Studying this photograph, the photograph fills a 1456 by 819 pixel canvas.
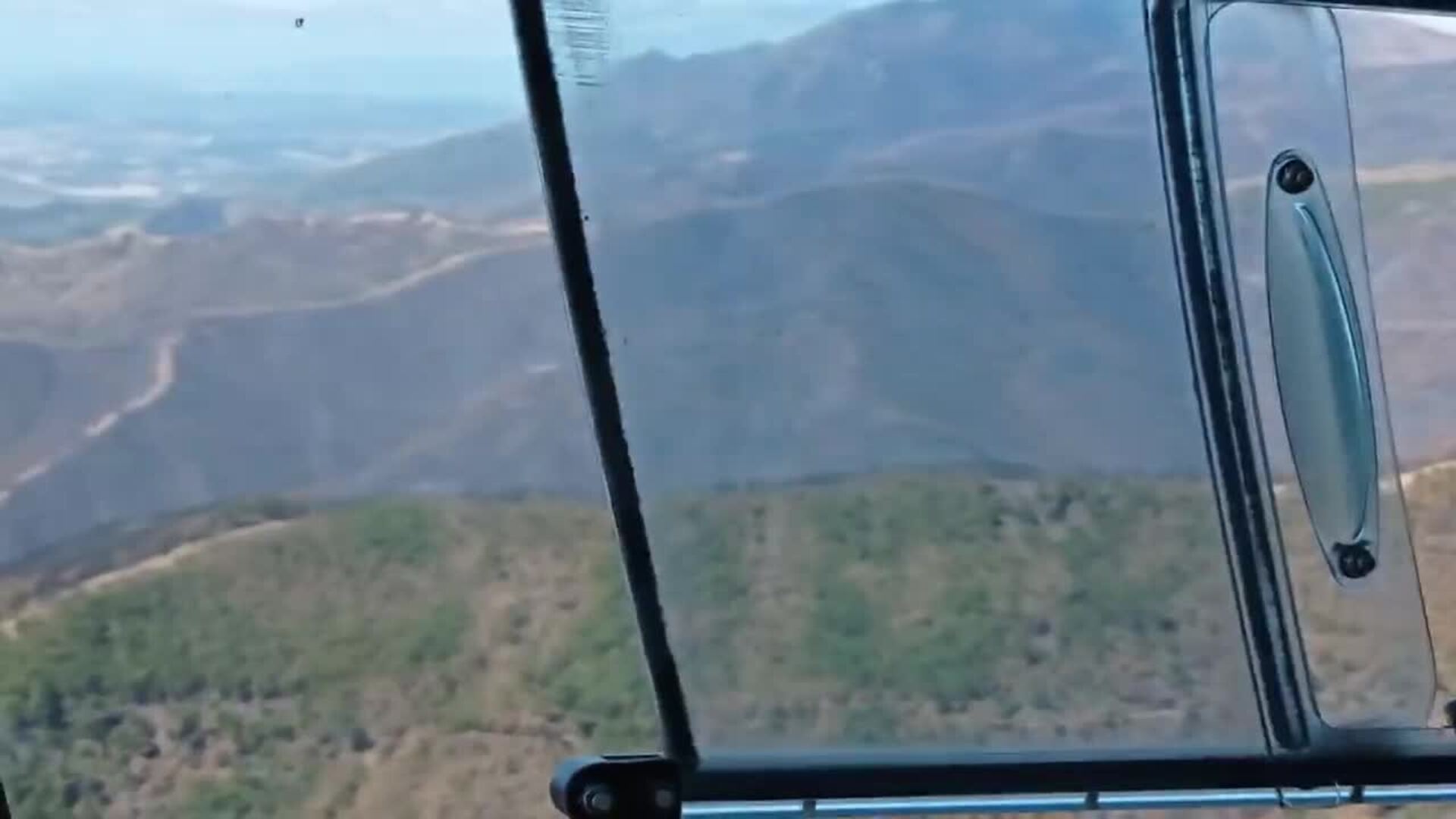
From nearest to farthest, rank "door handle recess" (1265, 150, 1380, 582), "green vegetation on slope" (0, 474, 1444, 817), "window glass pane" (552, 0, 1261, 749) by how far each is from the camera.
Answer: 1. "green vegetation on slope" (0, 474, 1444, 817)
2. "window glass pane" (552, 0, 1261, 749)
3. "door handle recess" (1265, 150, 1380, 582)

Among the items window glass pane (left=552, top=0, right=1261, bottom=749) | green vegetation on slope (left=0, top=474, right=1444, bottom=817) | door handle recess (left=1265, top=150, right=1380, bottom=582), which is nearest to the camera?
green vegetation on slope (left=0, top=474, right=1444, bottom=817)

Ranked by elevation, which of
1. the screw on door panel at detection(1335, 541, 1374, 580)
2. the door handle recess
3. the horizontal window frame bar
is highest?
the door handle recess

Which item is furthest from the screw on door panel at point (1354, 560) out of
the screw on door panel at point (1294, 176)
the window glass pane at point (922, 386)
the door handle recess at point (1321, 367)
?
the screw on door panel at point (1294, 176)

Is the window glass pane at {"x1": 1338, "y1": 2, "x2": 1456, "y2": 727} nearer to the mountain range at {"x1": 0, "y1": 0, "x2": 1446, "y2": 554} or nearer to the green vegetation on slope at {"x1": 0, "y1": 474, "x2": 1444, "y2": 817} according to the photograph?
the mountain range at {"x1": 0, "y1": 0, "x2": 1446, "y2": 554}

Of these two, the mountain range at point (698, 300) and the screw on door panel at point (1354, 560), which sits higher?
the mountain range at point (698, 300)

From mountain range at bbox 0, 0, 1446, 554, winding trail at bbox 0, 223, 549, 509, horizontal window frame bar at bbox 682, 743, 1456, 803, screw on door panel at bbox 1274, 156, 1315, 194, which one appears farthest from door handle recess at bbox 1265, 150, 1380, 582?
winding trail at bbox 0, 223, 549, 509

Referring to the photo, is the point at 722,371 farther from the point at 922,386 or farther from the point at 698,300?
the point at 922,386

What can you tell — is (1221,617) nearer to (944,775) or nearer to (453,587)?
(944,775)

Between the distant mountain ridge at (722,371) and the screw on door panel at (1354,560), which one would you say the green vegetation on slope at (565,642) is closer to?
the distant mountain ridge at (722,371)
